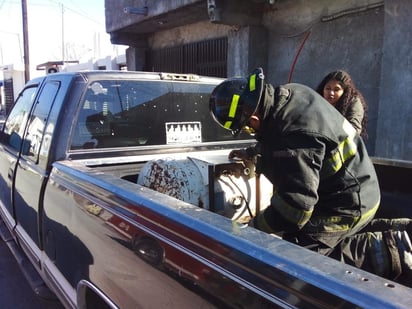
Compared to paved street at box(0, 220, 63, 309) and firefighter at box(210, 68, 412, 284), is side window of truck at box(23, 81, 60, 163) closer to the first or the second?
paved street at box(0, 220, 63, 309)

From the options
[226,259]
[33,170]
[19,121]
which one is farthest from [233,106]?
[19,121]

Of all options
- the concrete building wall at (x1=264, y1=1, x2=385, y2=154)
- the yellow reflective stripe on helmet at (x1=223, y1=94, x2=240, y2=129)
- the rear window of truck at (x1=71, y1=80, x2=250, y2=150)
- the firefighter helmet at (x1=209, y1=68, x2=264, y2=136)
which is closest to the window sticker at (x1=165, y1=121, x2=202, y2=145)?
the rear window of truck at (x1=71, y1=80, x2=250, y2=150)

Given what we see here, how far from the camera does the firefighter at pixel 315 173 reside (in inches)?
71.7

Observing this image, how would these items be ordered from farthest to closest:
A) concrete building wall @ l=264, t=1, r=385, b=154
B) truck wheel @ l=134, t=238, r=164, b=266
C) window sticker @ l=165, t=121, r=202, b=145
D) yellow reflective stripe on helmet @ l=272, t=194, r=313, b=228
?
concrete building wall @ l=264, t=1, r=385, b=154 → window sticker @ l=165, t=121, r=202, b=145 → yellow reflective stripe on helmet @ l=272, t=194, r=313, b=228 → truck wheel @ l=134, t=238, r=164, b=266

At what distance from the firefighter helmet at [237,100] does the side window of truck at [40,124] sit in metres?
1.38

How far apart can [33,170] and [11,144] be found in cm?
106

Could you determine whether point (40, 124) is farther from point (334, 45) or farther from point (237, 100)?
point (334, 45)

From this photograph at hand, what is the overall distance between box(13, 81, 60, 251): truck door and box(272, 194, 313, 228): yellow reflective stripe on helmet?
5.47 ft

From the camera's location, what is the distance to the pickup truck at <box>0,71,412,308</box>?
116cm

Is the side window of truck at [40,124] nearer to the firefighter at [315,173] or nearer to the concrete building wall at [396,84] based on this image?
the firefighter at [315,173]

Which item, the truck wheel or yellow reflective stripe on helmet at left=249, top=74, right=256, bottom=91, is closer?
the truck wheel

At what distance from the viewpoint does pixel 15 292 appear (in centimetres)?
368

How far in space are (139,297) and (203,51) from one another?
979cm

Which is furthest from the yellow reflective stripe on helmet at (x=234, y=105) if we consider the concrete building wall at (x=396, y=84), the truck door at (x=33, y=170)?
the concrete building wall at (x=396, y=84)
